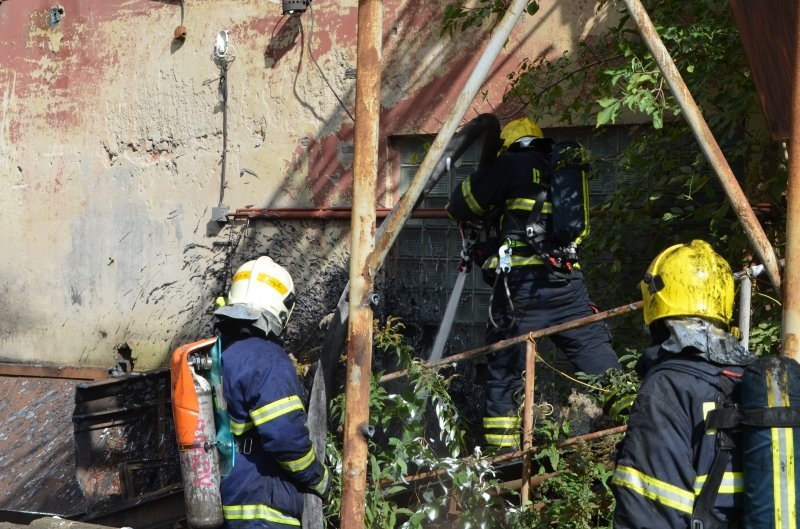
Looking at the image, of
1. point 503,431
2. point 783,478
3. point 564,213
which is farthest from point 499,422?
point 783,478

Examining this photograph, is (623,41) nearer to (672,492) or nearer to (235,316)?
(235,316)

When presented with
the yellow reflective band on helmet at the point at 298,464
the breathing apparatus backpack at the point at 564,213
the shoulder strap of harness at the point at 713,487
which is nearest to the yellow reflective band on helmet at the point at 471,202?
the breathing apparatus backpack at the point at 564,213

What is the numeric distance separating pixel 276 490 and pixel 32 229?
6027mm

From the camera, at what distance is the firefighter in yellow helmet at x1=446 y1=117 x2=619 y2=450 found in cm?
511

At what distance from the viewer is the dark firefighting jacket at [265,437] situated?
3762mm

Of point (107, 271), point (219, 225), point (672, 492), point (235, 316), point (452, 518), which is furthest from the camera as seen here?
point (107, 271)

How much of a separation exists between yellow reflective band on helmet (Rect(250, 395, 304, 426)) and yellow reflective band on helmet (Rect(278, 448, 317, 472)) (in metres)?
0.19

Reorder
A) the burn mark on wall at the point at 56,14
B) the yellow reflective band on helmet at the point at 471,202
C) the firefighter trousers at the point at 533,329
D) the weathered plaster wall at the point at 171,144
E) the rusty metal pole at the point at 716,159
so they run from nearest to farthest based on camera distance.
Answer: the rusty metal pole at the point at 716,159 < the firefighter trousers at the point at 533,329 < the yellow reflective band on helmet at the point at 471,202 < the weathered plaster wall at the point at 171,144 < the burn mark on wall at the point at 56,14

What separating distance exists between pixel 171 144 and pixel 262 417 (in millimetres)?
4888

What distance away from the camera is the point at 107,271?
8492 mm

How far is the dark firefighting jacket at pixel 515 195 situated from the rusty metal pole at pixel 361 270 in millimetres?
1813

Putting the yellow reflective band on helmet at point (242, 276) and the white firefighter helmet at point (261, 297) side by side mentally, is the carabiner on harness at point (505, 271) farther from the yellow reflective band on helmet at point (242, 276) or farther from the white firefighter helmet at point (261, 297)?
the yellow reflective band on helmet at point (242, 276)

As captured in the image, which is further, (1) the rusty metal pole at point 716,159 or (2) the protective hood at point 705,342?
(1) the rusty metal pole at point 716,159

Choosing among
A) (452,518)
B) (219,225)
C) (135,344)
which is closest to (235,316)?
(452,518)
